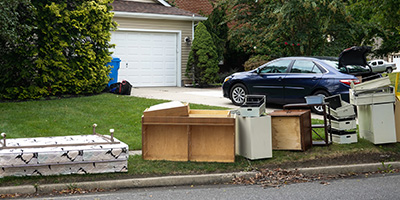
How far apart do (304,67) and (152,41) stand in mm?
9143

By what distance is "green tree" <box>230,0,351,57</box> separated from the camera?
1934 centimetres

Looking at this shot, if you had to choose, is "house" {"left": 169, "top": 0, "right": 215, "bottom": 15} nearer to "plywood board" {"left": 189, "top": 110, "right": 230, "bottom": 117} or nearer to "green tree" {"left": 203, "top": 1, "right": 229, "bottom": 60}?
"green tree" {"left": 203, "top": 1, "right": 229, "bottom": 60}

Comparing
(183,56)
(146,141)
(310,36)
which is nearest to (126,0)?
(183,56)

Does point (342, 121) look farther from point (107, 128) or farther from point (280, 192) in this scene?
point (107, 128)

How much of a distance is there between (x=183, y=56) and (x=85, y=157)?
14.9m

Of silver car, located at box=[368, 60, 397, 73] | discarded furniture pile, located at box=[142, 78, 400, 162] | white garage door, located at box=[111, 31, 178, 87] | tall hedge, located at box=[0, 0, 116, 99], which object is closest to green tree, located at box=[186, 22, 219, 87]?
white garage door, located at box=[111, 31, 178, 87]

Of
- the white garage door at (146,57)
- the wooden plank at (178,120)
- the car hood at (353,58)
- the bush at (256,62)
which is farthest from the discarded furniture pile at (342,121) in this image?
the bush at (256,62)

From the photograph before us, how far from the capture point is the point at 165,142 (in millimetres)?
7418

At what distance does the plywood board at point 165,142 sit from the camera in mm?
7387

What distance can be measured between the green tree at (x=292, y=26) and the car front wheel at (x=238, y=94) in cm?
618

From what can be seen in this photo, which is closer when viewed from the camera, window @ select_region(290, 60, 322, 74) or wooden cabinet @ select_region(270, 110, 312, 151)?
wooden cabinet @ select_region(270, 110, 312, 151)

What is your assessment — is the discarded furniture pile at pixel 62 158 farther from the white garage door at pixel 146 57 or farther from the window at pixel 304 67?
the white garage door at pixel 146 57

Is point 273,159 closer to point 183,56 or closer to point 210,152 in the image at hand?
point 210,152

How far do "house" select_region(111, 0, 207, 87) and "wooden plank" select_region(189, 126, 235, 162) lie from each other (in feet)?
41.3
